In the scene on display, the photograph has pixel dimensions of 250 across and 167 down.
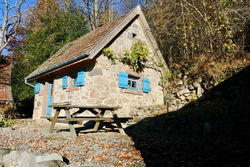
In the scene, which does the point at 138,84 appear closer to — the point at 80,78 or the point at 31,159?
the point at 80,78

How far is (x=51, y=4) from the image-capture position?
1780 centimetres

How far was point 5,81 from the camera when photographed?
41.9ft

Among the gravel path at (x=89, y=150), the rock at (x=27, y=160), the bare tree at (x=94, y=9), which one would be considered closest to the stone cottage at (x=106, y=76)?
the gravel path at (x=89, y=150)

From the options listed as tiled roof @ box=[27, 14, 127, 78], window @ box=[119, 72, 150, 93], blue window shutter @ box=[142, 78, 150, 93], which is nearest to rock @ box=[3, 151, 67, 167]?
tiled roof @ box=[27, 14, 127, 78]

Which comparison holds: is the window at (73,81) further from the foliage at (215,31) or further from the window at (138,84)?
the foliage at (215,31)

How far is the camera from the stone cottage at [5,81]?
11565 millimetres

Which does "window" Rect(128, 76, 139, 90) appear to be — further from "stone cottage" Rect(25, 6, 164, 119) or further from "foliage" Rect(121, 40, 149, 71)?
"foliage" Rect(121, 40, 149, 71)

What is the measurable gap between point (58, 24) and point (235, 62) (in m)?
13.3

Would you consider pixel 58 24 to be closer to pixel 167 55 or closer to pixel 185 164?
pixel 167 55

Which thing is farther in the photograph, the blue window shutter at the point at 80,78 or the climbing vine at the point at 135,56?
the climbing vine at the point at 135,56

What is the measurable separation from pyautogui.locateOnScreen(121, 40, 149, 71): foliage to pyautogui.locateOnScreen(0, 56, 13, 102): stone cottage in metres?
8.40

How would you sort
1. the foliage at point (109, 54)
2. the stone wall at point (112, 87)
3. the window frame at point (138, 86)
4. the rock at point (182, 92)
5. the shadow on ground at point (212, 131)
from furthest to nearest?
the window frame at point (138, 86)
the rock at point (182, 92)
the foliage at point (109, 54)
the stone wall at point (112, 87)
the shadow on ground at point (212, 131)

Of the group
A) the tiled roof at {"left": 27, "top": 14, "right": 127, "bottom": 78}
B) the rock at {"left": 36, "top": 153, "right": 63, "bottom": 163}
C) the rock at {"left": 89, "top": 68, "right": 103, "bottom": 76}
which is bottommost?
the rock at {"left": 36, "top": 153, "right": 63, "bottom": 163}

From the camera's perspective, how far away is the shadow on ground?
109 cm
